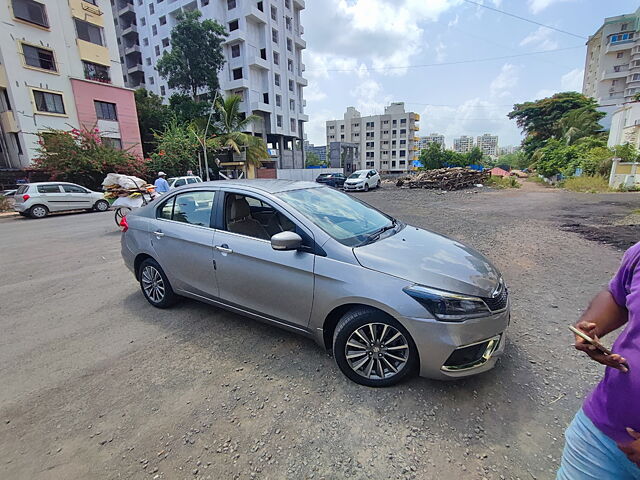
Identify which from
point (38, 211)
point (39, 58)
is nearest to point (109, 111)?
point (39, 58)

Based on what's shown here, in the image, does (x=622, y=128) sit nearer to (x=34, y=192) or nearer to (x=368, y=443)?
(x=368, y=443)

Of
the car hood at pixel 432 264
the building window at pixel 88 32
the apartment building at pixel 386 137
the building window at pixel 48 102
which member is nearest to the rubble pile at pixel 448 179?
the car hood at pixel 432 264

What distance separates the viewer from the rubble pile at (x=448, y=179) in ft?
71.7

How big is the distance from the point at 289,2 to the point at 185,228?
159 feet

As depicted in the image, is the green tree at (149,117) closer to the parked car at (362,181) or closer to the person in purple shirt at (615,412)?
the parked car at (362,181)

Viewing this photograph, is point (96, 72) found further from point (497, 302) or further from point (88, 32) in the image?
point (497, 302)

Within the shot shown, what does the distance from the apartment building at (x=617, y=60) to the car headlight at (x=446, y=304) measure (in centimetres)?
6782

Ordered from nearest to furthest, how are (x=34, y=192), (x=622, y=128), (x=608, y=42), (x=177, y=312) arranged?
(x=177, y=312)
(x=34, y=192)
(x=622, y=128)
(x=608, y=42)

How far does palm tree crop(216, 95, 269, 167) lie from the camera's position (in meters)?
27.3

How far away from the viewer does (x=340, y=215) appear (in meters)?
3.15

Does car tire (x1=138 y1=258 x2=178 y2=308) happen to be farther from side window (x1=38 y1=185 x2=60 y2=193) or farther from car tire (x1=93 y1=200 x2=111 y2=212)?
car tire (x1=93 y1=200 x2=111 y2=212)

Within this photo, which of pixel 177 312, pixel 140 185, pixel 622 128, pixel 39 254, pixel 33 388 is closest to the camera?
pixel 33 388

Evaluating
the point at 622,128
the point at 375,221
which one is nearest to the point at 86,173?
the point at 375,221

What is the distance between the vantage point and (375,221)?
3326 millimetres
